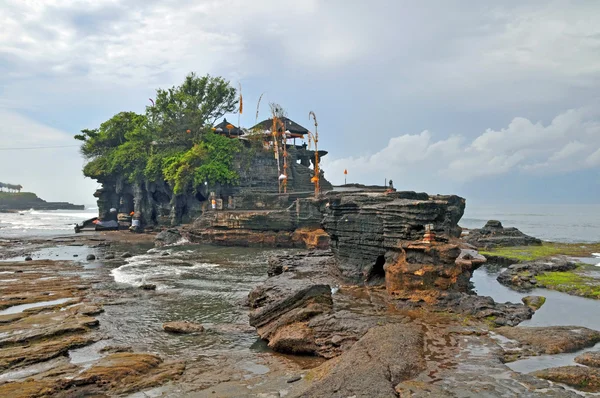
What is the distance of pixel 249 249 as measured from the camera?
38688 millimetres

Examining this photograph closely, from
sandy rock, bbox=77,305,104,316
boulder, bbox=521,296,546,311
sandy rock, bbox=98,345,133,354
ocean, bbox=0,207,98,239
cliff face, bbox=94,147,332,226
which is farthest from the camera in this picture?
ocean, bbox=0,207,98,239

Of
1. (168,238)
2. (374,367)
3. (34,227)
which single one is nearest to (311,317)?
(374,367)

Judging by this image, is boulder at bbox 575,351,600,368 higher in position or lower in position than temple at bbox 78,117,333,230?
lower

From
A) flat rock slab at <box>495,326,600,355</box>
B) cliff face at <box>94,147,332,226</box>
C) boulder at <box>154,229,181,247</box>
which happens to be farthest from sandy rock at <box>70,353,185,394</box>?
cliff face at <box>94,147,332,226</box>

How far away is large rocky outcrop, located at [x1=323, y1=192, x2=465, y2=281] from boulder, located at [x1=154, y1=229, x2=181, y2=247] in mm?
24653

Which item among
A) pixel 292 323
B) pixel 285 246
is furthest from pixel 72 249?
pixel 292 323

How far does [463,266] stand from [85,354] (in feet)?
43.7

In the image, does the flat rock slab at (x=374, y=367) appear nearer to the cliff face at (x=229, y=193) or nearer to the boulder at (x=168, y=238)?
the cliff face at (x=229, y=193)

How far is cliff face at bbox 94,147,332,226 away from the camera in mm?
46156

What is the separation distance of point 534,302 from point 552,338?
659 cm

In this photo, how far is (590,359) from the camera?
9258 millimetres

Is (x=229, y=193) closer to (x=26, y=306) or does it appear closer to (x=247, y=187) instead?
(x=247, y=187)

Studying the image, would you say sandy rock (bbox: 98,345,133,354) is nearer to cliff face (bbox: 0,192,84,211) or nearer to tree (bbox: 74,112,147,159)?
tree (bbox: 74,112,147,159)

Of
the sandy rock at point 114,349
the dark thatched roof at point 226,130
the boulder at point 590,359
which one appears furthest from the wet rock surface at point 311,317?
the dark thatched roof at point 226,130
